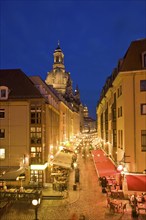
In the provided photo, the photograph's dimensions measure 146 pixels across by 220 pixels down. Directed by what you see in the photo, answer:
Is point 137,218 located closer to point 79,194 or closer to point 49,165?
point 79,194

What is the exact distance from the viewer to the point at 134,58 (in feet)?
89.1

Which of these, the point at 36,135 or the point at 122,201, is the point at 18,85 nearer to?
the point at 36,135

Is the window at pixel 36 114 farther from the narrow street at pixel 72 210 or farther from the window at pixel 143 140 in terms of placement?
the window at pixel 143 140

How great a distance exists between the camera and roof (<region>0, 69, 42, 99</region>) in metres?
33.7

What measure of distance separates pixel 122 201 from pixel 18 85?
18566mm

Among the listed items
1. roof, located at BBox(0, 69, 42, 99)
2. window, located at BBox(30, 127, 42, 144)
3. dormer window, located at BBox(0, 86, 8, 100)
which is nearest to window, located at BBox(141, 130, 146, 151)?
window, located at BBox(30, 127, 42, 144)

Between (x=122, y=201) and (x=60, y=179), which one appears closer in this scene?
(x=122, y=201)

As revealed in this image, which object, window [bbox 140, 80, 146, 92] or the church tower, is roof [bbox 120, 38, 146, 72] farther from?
the church tower

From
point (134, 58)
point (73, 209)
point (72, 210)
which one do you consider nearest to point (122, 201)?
point (73, 209)

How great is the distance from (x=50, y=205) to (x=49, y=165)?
10444 millimetres

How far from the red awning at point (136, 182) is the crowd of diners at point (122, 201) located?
126cm

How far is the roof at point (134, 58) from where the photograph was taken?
26711 mm

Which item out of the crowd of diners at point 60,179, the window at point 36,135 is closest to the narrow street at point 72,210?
the crowd of diners at point 60,179

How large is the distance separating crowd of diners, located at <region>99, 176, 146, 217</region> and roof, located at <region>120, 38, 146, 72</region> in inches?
450
